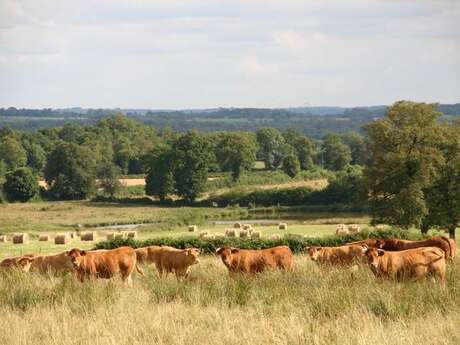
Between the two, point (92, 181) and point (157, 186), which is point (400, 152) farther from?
point (92, 181)

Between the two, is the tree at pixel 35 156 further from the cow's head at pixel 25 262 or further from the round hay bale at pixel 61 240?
the cow's head at pixel 25 262

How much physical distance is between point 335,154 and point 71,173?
5146 centimetres

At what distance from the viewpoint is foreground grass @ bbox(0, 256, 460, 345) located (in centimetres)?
889

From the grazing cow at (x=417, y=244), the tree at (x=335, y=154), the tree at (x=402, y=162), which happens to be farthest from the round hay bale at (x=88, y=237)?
the tree at (x=335, y=154)

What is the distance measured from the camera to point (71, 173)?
97750 millimetres

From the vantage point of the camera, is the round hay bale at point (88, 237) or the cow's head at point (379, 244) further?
the round hay bale at point (88, 237)

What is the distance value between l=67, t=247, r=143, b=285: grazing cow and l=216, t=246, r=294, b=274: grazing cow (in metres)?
1.88

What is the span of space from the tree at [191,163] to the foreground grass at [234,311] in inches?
3028

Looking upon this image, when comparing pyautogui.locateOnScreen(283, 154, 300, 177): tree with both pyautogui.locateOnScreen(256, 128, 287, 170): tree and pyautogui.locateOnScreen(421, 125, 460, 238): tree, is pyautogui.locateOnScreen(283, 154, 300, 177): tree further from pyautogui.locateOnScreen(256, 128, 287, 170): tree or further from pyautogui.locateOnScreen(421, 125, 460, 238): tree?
pyautogui.locateOnScreen(421, 125, 460, 238): tree

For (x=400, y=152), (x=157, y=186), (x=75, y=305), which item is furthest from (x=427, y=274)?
(x=157, y=186)

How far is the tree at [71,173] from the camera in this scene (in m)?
96.8

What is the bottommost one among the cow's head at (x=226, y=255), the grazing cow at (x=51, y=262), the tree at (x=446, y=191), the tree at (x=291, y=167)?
the tree at (x=291, y=167)

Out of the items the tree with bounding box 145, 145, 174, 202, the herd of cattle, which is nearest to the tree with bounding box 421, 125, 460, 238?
the herd of cattle

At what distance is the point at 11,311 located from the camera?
35.6 feet
